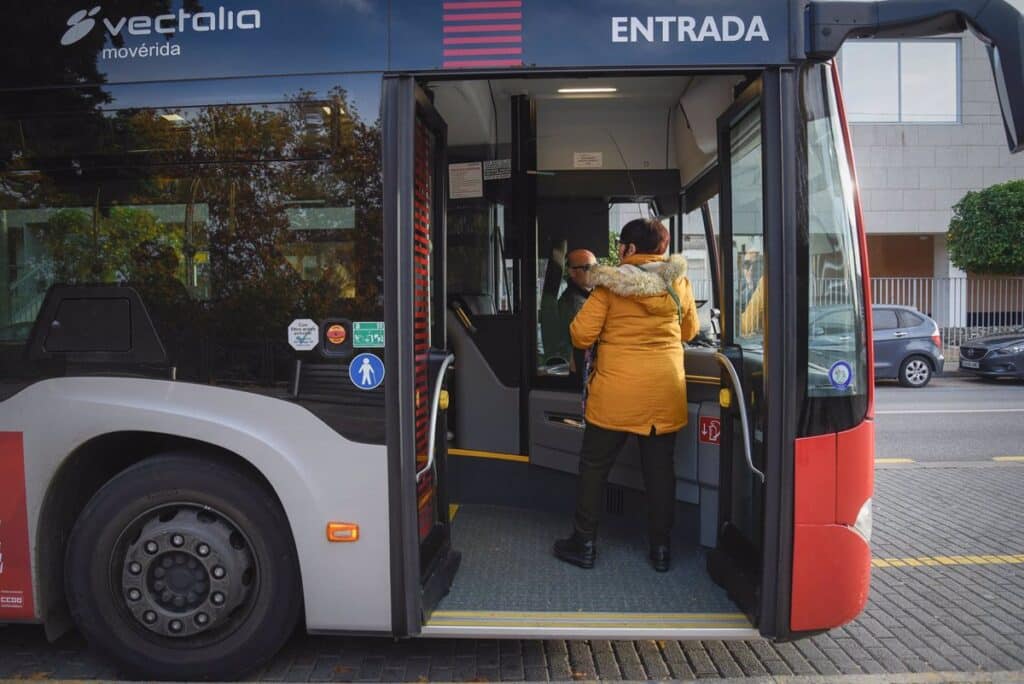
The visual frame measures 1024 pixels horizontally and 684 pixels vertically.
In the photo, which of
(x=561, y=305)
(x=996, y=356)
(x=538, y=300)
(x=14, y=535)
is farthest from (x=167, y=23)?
(x=996, y=356)

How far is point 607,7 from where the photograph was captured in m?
3.13

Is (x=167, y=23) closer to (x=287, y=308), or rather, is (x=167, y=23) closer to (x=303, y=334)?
(x=287, y=308)

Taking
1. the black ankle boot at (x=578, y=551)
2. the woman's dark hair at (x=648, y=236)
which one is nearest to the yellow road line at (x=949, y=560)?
the black ankle boot at (x=578, y=551)

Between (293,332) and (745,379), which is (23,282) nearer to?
(293,332)

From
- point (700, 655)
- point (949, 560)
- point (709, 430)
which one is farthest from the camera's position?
point (949, 560)

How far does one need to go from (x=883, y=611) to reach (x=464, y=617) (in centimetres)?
231

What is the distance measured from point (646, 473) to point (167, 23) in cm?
304

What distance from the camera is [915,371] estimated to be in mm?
15305

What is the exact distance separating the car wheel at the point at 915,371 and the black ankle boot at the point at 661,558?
13023 mm

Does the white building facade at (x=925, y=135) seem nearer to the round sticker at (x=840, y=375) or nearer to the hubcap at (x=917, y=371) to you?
the hubcap at (x=917, y=371)

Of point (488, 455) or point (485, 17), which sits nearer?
point (485, 17)

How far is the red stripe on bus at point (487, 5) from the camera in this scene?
3.14m

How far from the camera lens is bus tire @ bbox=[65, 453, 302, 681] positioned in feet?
10.6

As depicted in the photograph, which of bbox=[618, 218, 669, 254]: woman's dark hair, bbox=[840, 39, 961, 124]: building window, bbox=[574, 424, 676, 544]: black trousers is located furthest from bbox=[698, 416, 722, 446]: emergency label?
bbox=[840, 39, 961, 124]: building window
